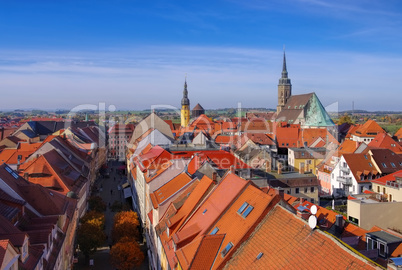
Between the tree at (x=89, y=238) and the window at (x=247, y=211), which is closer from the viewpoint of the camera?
the window at (x=247, y=211)

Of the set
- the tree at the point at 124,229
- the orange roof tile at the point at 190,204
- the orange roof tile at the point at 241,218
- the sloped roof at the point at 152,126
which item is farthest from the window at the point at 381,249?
the sloped roof at the point at 152,126

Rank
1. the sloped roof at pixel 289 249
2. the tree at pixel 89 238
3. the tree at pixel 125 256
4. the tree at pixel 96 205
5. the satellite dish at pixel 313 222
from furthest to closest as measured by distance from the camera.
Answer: the tree at pixel 96 205 → the tree at pixel 89 238 → the tree at pixel 125 256 → the satellite dish at pixel 313 222 → the sloped roof at pixel 289 249

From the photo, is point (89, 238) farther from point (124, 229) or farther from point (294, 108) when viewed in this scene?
point (294, 108)

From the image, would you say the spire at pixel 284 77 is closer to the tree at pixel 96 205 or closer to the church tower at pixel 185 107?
the church tower at pixel 185 107

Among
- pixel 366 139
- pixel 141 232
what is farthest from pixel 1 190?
pixel 366 139

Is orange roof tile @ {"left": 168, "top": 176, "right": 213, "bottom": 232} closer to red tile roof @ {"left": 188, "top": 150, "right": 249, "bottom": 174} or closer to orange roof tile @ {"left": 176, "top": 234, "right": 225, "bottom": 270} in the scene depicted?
orange roof tile @ {"left": 176, "top": 234, "right": 225, "bottom": 270}
